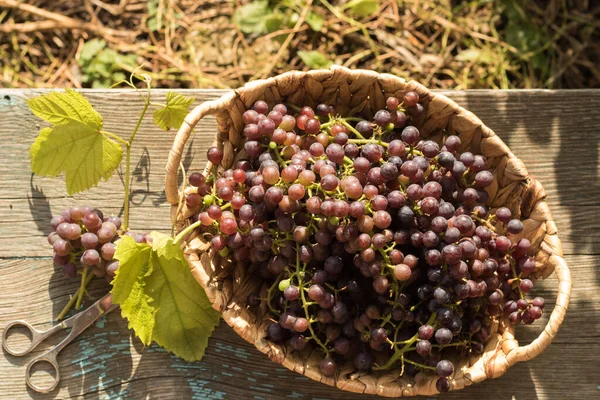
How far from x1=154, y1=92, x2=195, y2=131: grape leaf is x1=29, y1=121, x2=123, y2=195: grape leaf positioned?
0.12m

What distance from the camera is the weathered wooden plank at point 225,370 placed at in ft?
5.22

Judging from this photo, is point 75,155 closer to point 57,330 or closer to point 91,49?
point 57,330

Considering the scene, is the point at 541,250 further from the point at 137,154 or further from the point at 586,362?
the point at 137,154

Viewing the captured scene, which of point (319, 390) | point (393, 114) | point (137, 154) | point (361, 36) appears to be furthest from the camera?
point (361, 36)

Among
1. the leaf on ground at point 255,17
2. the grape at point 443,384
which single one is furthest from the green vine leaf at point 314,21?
the grape at point 443,384

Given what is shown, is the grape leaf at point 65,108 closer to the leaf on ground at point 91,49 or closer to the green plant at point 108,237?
the green plant at point 108,237

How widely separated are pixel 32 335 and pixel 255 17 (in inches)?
49.1

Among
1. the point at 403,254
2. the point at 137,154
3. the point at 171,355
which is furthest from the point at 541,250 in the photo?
the point at 137,154

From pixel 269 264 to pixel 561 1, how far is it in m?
1.58

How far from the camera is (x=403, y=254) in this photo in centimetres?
133

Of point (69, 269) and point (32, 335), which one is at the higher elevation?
point (69, 269)

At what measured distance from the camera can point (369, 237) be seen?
1271mm

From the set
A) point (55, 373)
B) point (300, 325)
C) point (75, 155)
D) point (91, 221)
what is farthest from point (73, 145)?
point (300, 325)

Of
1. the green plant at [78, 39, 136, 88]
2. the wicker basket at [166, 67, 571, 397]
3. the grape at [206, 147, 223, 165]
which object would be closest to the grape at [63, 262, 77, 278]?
the wicker basket at [166, 67, 571, 397]
